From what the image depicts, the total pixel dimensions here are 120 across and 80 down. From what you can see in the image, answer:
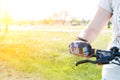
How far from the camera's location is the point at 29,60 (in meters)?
3.58

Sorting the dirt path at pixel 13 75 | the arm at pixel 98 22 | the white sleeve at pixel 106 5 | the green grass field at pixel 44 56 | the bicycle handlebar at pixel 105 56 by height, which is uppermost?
the white sleeve at pixel 106 5

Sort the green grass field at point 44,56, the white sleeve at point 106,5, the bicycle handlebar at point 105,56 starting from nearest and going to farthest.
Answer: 1. the bicycle handlebar at point 105,56
2. the white sleeve at point 106,5
3. the green grass field at point 44,56

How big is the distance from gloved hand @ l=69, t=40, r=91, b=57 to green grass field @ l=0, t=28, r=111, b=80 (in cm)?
231

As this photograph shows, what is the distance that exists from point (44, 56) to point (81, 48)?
2753 mm

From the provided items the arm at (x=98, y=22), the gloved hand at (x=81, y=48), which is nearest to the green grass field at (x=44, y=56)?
the arm at (x=98, y=22)

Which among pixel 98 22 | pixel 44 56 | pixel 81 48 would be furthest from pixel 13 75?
pixel 81 48

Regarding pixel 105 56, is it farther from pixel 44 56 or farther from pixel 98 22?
pixel 44 56

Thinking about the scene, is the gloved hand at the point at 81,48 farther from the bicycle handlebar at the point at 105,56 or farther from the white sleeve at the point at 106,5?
the white sleeve at the point at 106,5

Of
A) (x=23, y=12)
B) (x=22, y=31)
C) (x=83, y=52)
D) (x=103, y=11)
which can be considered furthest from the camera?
(x=22, y=31)

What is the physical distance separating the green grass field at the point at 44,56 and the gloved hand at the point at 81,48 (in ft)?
7.57

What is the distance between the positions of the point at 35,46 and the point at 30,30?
7.3 inches

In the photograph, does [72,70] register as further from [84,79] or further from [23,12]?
[23,12]

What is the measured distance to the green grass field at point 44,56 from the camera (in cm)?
332

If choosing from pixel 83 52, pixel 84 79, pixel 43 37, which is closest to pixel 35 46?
pixel 43 37
